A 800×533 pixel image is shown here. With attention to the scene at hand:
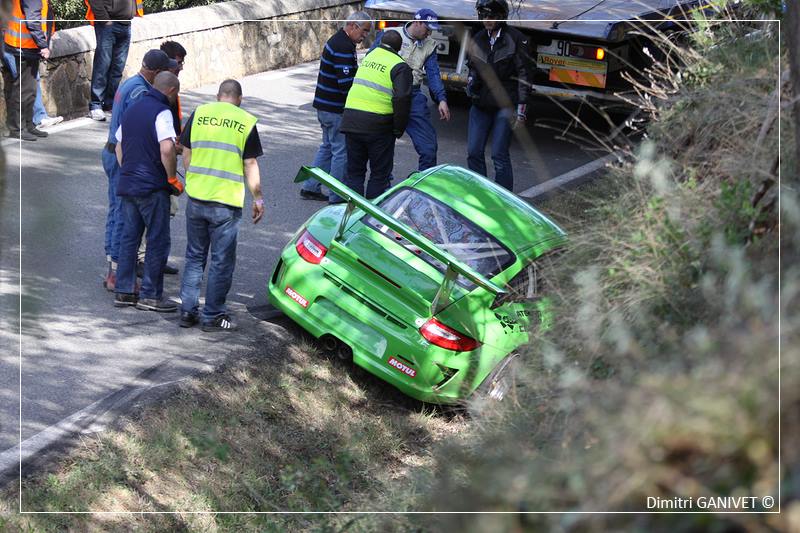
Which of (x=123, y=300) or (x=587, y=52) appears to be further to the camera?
(x=587, y=52)

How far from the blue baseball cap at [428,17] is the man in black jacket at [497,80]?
0.55 metres

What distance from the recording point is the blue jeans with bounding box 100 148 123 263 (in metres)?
8.02

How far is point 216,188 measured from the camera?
24.1 feet

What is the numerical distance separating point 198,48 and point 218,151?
166 inches

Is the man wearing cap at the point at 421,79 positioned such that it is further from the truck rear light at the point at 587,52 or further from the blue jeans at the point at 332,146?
the truck rear light at the point at 587,52

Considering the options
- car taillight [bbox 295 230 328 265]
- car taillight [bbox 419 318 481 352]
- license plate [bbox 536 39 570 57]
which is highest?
license plate [bbox 536 39 570 57]

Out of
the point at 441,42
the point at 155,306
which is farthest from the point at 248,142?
the point at 441,42

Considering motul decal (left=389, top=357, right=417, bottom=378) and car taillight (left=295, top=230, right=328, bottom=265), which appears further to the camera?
car taillight (left=295, top=230, right=328, bottom=265)

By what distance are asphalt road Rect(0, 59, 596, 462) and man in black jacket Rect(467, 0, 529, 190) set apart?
82 cm

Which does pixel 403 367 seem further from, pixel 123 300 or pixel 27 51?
pixel 27 51

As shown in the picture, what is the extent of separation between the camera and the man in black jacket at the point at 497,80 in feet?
32.4

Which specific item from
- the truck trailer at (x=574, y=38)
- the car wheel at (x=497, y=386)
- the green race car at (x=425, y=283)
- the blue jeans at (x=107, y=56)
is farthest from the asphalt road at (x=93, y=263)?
the car wheel at (x=497, y=386)

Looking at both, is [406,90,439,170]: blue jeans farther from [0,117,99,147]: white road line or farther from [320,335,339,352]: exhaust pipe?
[0,117,99,147]: white road line

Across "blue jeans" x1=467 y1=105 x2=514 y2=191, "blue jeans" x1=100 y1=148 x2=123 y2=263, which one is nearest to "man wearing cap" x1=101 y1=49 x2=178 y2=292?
"blue jeans" x1=100 y1=148 x2=123 y2=263
